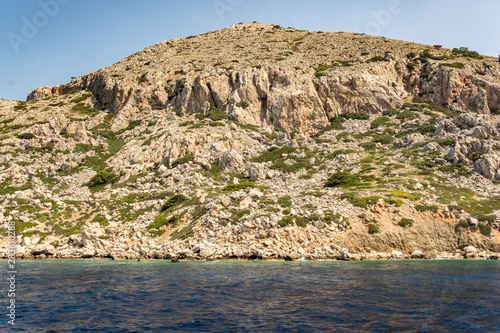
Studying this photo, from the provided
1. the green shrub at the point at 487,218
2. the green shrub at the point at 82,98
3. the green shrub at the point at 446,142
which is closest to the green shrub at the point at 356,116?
the green shrub at the point at 446,142

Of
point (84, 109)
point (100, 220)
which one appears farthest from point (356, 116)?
point (84, 109)

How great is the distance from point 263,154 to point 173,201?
967 inches

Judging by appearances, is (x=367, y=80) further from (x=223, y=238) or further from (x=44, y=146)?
(x=44, y=146)

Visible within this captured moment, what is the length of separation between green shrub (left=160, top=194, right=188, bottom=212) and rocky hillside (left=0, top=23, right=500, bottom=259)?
0.23 meters

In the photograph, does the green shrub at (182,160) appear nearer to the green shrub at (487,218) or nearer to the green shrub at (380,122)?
the green shrub at (380,122)

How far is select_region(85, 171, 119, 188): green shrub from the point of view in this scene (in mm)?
57719

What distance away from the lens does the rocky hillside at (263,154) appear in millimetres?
37594

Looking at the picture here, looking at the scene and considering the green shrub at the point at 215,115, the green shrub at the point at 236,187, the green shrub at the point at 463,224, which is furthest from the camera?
the green shrub at the point at 215,115

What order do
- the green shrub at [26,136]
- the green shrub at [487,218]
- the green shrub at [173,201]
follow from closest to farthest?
the green shrub at [487,218] → the green shrub at [173,201] → the green shrub at [26,136]

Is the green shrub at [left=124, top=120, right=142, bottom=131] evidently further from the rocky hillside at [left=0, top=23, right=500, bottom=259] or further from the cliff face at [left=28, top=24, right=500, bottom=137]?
the cliff face at [left=28, top=24, right=500, bottom=137]

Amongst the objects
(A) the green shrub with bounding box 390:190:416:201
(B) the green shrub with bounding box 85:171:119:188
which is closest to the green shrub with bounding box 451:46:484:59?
(A) the green shrub with bounding box 390:190:416:201

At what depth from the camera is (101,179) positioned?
2286 inches

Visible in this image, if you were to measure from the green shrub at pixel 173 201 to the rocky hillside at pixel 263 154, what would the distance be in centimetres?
23

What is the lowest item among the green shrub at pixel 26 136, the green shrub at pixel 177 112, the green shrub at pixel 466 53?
the green shrub at pixel 26 136
